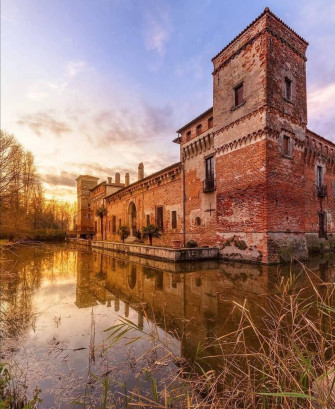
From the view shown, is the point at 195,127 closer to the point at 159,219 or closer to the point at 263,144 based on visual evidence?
the point at 263,144

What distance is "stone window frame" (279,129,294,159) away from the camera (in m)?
11.4

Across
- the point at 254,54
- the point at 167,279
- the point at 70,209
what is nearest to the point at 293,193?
the point at 254,54

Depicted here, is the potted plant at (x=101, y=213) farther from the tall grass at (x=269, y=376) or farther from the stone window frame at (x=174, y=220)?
the tall grass at (x=269, y=376)

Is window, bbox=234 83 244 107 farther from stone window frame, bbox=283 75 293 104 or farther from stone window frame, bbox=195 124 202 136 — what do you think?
stone window frame, bbox=195 124 202 136

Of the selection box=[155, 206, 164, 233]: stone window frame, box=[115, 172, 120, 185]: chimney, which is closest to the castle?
box=[155, 206, 164, 233]: stone window frame

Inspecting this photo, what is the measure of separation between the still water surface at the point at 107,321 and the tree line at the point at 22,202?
168cm

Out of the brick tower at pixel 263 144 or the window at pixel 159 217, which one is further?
the window at pixel 159 217

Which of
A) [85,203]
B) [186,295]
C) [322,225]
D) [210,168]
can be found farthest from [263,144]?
[85,203]

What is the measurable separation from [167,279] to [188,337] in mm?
4275

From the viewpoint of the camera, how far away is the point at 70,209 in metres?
72.1

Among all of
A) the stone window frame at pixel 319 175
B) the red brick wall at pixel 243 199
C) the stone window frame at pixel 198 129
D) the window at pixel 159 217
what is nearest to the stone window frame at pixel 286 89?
the red brick wall at pixel 243 199

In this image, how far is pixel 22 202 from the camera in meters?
11.1

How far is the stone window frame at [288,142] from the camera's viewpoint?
37.4 feet

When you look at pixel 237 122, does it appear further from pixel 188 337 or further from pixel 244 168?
pixel 188 337
